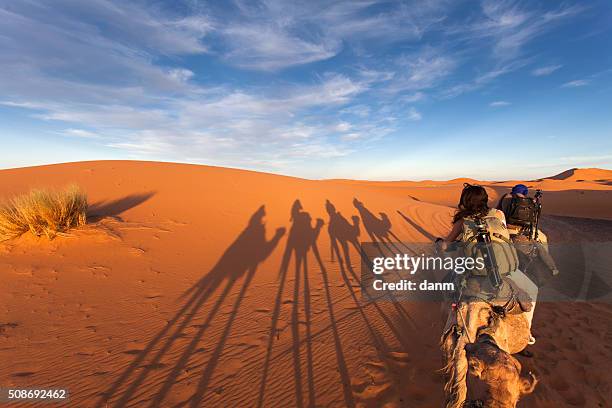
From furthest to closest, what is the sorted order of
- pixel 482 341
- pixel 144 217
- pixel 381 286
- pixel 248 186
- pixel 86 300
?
pixel 248 186
pixel 144 217
pixel 381 286
pixel 86 300
pixel 482 341

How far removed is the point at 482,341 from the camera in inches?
101

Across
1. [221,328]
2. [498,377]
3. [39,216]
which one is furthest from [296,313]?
[39,216]

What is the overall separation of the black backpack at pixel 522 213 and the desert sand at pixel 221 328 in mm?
1944

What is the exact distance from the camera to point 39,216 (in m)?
7.73

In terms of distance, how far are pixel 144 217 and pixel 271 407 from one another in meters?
8.75

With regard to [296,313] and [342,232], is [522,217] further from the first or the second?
[342,232]

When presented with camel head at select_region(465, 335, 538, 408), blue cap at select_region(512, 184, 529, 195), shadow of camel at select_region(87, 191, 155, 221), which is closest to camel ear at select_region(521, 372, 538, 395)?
camel head at select_region(465, 335, 538, 408)

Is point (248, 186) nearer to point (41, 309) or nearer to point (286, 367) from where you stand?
point (41, 309)

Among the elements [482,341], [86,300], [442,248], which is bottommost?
[86,300]

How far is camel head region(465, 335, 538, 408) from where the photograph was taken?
2250 mm

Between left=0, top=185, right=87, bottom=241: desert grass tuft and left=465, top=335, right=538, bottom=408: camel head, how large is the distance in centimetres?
939

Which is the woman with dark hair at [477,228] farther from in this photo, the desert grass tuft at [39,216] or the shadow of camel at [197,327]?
the desert grass tuft at [39,216]

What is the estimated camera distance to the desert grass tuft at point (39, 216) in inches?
294

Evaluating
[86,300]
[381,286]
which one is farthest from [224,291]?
[381,286]
